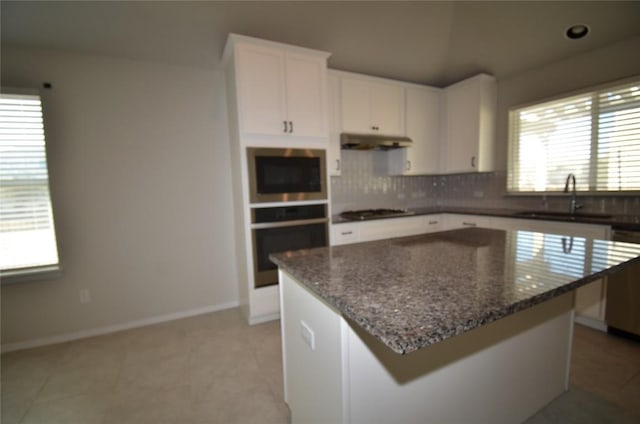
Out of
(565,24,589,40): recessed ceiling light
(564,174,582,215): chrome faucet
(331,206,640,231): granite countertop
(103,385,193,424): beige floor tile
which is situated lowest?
(103,385,193,424): beige floor tile

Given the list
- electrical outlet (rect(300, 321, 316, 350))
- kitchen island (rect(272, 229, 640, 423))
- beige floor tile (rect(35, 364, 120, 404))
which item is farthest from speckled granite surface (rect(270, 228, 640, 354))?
beige floor tile (rect(35, 364, 120, 404))

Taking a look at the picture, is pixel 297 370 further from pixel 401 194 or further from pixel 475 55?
pixel 475 55

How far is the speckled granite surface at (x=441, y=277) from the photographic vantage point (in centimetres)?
68

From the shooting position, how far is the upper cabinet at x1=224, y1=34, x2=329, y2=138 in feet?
8.05

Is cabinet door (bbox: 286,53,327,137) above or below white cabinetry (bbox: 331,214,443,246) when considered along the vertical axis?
above

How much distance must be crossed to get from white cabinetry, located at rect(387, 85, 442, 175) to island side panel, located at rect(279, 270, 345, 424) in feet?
9.31

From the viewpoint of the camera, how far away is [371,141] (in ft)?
10.8

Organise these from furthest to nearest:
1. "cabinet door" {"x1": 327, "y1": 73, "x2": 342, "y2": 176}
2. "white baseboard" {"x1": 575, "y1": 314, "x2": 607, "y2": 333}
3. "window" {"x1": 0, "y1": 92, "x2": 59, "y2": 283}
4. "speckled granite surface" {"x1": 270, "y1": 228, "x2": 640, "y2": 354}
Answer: "cabinet door" {"x1": 327, "y1": 73, "x2": 342, "y2": 176} < "white baseboard" {"x1": 575, "y1": 314, "x2": 607, "y2": 333} < "window" {"x1": 0, "y1": 92, "x2": 59, "y2": 283} < "speckled granite surface" {"x1": 270, "y1": 228, "x2": 640, "y2": 354}

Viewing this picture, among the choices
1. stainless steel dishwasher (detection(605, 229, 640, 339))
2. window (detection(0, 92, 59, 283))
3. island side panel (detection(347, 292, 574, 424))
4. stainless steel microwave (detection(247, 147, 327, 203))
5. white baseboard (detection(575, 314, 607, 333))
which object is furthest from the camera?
stainless steel microwave (detection(247, 147, 327, 203))

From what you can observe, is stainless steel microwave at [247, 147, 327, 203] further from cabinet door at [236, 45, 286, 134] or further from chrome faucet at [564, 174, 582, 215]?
chrome faucet at [564, 174, 582, 215]

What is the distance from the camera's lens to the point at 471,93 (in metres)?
3.52

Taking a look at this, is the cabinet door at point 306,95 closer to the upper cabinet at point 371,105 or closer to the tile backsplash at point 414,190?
the upper cabinet at point 371,105

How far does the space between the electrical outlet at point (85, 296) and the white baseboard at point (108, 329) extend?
0.27 meters

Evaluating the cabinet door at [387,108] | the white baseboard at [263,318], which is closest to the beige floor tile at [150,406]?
the white baseboard at [263,318]
